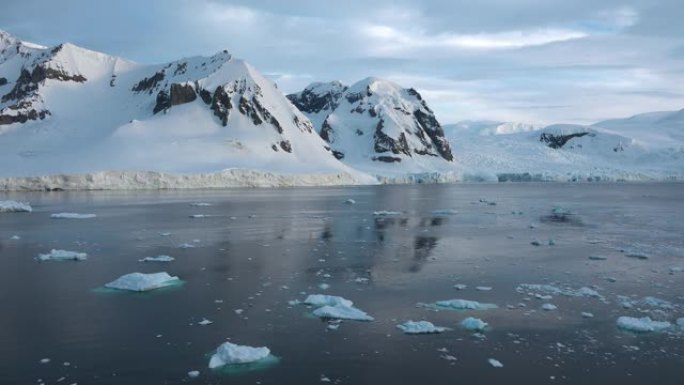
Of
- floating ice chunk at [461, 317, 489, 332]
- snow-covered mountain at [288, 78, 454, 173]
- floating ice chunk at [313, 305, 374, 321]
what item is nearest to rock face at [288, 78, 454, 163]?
snow-covered mountain at [288, 78, 454, 173]

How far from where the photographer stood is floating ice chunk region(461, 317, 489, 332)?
12570mm

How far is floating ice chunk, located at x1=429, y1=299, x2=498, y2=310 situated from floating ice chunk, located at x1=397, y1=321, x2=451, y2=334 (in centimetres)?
173

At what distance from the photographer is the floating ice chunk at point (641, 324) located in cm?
1249

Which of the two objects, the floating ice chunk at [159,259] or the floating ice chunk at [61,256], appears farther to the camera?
the floating ice chunk at [61,256]

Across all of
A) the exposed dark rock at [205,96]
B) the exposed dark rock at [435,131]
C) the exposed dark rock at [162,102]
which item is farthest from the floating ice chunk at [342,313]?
the exposed dark rock at [435,131]

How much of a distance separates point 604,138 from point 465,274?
19385 centimetres

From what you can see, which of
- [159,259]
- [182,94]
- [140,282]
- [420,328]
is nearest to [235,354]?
[420,328]

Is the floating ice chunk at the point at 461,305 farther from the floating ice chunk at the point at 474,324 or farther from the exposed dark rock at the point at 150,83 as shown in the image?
the exposed dark rock at the point at 150,83

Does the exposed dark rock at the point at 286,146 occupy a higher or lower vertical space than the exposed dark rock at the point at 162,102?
lower

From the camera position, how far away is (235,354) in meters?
10.6

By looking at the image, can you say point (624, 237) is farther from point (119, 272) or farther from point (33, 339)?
point (33, 339)

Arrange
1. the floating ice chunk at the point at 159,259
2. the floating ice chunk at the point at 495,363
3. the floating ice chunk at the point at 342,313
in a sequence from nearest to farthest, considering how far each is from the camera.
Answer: the floating ice chunk at the point at 495,363, the floating ice chunk at the point at 342,313, the floating ice chunk at the point at 159,259

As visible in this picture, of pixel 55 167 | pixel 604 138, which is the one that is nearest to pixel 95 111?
pixel 55 167

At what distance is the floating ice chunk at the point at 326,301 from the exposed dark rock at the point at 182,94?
4289 inches
